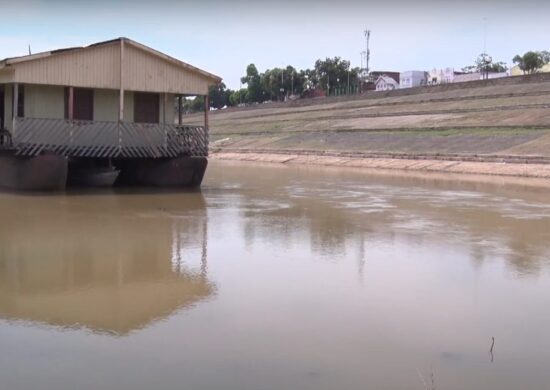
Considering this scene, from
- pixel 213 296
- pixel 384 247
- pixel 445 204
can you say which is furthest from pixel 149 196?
pixel 213 296

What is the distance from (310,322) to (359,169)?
2833cm

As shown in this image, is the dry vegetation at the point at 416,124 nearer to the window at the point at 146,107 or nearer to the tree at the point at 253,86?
the window at the point at 146,107

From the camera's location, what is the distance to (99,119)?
67.2ft

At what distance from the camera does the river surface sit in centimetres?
508

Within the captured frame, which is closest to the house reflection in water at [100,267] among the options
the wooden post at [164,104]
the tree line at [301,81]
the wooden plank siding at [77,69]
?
the wooden plank siding at [77,69]

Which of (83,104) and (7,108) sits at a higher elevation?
(83,104)

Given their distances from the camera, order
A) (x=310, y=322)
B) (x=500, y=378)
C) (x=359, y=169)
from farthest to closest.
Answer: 1. (x=359, y=169)
2. (x=310, y=322)
3. (x=500, y=378)

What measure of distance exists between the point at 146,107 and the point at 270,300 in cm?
1526

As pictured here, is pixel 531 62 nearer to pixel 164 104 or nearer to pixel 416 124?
pixel 416 124

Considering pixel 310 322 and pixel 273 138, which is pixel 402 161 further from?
pixel 310 322

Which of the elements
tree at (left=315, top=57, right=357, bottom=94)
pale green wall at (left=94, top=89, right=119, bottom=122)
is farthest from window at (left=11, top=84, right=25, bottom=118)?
tree at (left=315, top=57, right=357, bottom=94)

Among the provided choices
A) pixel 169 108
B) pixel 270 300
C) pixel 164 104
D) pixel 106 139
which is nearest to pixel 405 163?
pixel 169 108

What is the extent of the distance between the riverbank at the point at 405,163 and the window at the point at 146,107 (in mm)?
14584

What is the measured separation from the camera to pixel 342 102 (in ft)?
204
